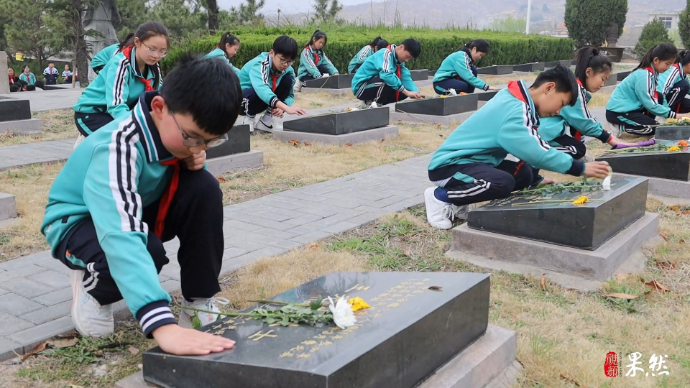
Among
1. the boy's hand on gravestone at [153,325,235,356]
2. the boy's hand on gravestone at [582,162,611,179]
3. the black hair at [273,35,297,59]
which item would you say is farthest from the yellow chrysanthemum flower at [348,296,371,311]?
the black hair at [273,35,297,59]

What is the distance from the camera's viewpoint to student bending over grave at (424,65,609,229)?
4141 millimetres

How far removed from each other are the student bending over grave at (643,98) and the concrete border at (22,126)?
6.76 meters

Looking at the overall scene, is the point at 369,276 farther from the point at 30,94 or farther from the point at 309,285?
the point at 30,94

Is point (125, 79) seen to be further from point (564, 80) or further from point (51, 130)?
point (51, 130)

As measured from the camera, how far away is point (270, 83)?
7.86 meters

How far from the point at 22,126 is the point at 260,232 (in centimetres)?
510

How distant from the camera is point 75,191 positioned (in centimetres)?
250

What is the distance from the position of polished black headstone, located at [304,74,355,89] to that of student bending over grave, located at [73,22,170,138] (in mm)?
8087

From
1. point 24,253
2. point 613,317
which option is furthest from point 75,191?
point 613,317

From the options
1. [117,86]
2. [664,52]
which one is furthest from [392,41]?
[117,86]

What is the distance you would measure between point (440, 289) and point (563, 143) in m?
3.99

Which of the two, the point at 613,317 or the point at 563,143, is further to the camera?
the point at 563,143

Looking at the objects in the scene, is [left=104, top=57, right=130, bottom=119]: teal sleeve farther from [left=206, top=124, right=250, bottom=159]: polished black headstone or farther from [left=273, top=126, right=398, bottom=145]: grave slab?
[left=273, top=126, right=398, bottom=145]: grave slab

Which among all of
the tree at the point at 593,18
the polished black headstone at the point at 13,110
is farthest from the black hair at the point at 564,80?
the tree at the point at 593,18
